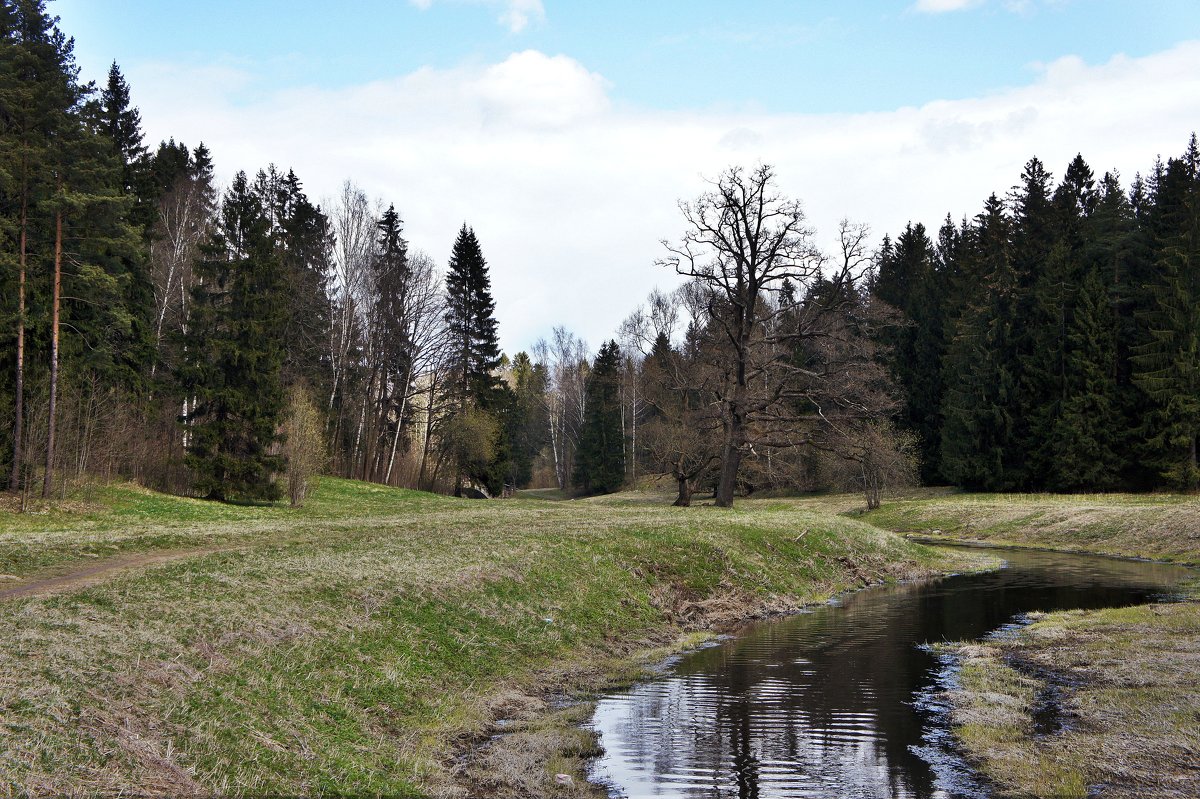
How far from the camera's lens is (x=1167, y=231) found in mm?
59438

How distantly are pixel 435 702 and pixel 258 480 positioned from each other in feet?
94.1

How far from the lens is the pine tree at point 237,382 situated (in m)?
37.0

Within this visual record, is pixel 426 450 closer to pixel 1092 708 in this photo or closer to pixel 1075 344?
pixel 1075 344

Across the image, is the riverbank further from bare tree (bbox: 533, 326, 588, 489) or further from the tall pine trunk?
bare tree (bbox: 533, 326, 588, 489)

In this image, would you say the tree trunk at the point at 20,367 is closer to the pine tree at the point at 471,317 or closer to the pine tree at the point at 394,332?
the pine tree at the point at 394,332

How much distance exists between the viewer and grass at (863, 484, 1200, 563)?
35.6 meters

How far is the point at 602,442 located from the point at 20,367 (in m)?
70.0

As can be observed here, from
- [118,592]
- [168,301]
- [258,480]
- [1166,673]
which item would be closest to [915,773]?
[1166,673]

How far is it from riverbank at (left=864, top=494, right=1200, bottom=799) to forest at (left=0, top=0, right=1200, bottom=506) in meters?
21.0

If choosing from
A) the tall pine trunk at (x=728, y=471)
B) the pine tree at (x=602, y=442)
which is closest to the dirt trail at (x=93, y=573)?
the tall pine trunk at (x=728, y=471)

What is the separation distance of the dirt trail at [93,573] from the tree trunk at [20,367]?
39.0ft

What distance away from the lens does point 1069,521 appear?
42531mm

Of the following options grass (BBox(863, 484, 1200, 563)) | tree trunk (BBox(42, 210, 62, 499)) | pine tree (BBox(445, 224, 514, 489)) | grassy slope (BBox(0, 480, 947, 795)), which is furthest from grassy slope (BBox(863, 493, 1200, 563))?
tree trunk (BBox(42, 210, 62, 499))

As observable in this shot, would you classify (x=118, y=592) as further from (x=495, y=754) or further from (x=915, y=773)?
(x=915, y=773)
